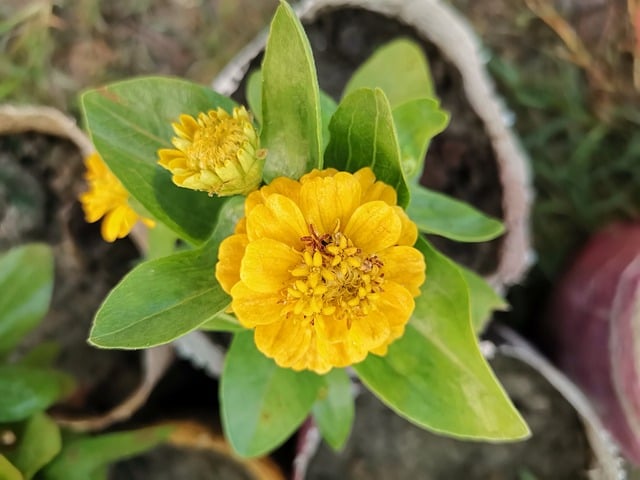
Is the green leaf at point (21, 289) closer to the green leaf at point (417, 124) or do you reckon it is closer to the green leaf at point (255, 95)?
the green leaf at point (255, 95)

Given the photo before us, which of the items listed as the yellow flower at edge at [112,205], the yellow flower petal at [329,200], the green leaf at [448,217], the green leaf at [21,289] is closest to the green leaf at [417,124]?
the green leaf at [448,217]

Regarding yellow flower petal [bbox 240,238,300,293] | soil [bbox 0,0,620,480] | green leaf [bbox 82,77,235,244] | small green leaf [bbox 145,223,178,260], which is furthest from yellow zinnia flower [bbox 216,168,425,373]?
soil [bbox 0,0,620,480]

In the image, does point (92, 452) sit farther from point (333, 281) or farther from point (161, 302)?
point (333, 281)

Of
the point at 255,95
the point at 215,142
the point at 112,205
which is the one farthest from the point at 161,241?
the point at 215,142

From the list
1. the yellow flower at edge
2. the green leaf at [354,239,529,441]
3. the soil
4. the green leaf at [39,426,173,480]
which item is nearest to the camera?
the green leaf at [354,239,529,441]

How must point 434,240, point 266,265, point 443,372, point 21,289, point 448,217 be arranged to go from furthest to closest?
point 434,240 → point 21,289 → point 448,217 → point 443,372 → point 266,265

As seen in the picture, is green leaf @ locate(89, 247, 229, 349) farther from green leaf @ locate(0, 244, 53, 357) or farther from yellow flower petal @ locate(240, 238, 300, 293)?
green leaf @ locate(0, 244, 53, 357)

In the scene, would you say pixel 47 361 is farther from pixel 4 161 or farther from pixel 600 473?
pixel 600 473
